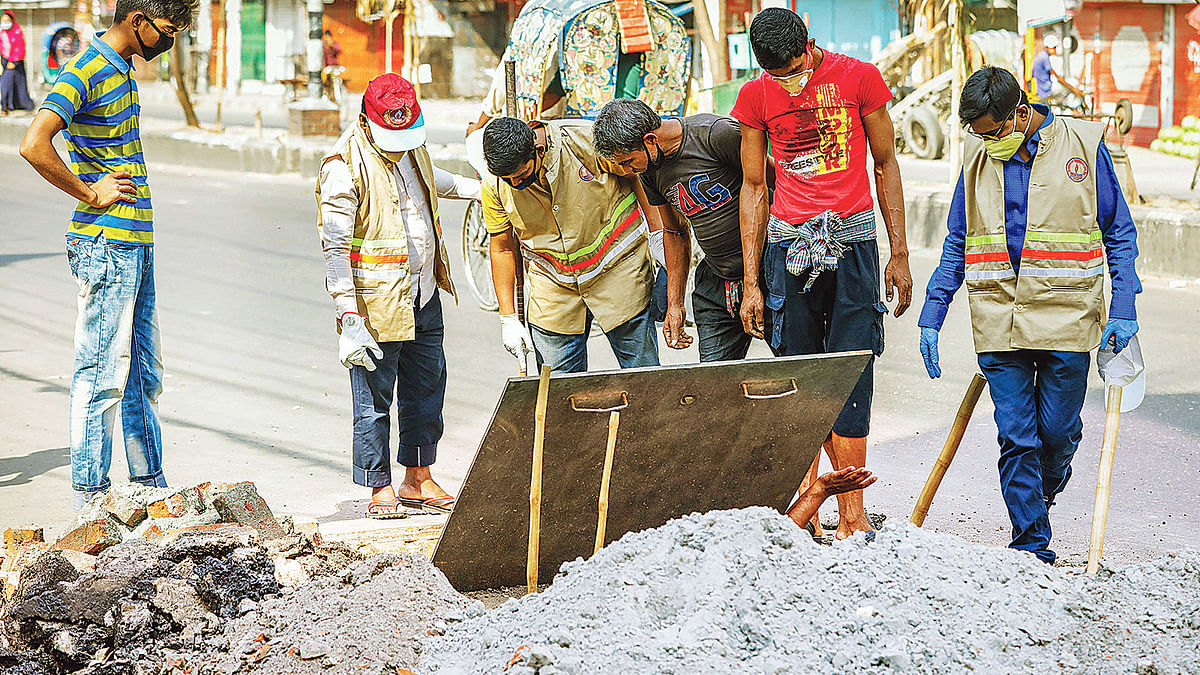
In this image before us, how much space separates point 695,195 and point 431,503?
1.60 m

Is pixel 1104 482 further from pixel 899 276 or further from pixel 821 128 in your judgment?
pixel 821 128

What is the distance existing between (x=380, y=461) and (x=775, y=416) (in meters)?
1.67

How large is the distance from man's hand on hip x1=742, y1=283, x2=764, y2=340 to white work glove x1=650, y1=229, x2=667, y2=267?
0.41 m

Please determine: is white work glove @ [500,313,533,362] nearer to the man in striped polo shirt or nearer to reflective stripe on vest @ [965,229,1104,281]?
the man in striped polo shirt

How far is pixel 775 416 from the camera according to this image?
399 centimetres

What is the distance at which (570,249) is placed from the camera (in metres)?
4.61

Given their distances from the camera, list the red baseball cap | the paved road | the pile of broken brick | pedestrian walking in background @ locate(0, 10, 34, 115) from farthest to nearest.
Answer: pedestrian walking in background @ locate(0, 10, 34, 115) → the paved road → the red baseball cap → the pile of broken brick

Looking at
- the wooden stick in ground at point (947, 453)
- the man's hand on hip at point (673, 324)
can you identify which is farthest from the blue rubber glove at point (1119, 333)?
the man's hand on hip at point (673, 324)

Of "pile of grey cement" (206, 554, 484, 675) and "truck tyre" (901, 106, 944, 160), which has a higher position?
"truck tyre" (901, 106, 944, 160)

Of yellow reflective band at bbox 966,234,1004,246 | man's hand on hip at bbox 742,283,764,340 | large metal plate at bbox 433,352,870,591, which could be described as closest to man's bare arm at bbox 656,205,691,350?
man's hand on hip at bbox 742,283,764,340

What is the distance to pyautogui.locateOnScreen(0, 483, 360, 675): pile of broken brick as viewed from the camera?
3389 mm

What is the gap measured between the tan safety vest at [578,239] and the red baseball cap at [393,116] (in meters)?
0.34

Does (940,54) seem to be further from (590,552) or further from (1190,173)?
(590,552)

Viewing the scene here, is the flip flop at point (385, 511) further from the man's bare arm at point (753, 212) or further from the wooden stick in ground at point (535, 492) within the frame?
the man's bare arm at point (753, 212)
